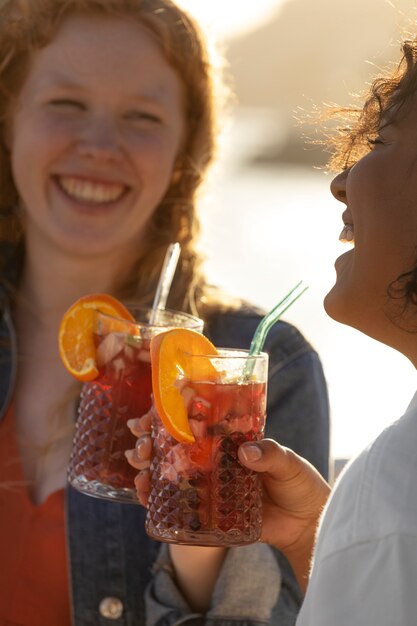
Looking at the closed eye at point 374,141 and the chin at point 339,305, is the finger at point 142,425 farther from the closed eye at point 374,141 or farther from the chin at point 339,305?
the closed eye at point 374,141

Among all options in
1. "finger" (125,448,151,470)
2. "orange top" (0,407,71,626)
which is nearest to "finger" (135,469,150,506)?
"finger" (125,448,151,470)

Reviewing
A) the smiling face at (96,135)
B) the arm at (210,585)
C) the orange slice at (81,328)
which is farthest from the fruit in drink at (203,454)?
the smiling face at (96,135)

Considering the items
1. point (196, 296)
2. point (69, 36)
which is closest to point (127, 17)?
point (69, 36)

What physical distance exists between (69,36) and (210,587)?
1.44 m

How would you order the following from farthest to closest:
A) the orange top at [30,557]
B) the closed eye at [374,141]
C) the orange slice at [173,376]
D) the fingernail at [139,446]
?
the orange top at [30,557]
the fingernail at [139,446]
the orange slice at [173,376]
the closed eye at [374,141]

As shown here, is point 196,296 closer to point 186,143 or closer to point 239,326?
point 239,326

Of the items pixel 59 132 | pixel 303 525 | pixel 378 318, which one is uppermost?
pixel 59 132

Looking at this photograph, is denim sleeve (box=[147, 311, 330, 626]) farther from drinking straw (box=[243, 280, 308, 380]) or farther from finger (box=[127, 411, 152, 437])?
drinking straw (box=[243, 280, 308, 380])

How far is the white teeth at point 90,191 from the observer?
3.20m

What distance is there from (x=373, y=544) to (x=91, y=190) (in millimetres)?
1841

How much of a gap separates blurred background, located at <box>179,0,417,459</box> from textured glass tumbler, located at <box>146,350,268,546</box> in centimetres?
22

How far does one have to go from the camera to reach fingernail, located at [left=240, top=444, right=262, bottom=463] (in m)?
2.02

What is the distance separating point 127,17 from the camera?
128 inches

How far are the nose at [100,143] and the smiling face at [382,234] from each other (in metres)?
1.37
